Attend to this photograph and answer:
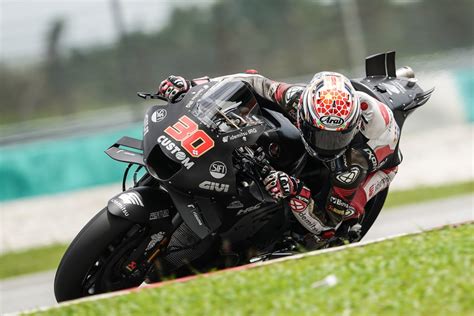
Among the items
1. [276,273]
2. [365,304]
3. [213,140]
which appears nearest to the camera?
[365,304]

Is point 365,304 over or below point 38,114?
over

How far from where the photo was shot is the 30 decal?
5172mm

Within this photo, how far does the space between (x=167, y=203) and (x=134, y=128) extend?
6.12 metres

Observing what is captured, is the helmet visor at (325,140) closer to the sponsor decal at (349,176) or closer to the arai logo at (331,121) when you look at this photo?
the arai logo at (331,121)

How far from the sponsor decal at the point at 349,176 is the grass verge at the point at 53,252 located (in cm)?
465

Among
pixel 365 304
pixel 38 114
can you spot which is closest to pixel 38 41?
pixel 38 114

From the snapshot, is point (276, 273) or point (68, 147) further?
point (68, 147)

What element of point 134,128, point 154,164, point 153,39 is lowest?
point 134,128

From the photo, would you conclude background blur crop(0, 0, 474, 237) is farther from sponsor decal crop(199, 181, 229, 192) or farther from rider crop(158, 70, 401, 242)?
sponsor decal crop(199, 181, 229, 192)

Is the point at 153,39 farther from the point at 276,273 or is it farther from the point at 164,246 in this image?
the point at 276,273

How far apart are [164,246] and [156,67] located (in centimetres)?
659

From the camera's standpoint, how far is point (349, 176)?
5.81 meters

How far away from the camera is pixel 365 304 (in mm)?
3975

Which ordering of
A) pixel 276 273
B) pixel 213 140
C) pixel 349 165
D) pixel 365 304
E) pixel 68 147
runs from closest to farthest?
1. pixel 365 304
2. pixel 276 273
3. pixel 213 140
4. pixel 349 165
5. pixel 68 147
